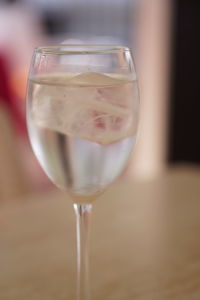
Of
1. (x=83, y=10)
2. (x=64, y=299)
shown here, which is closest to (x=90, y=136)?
(x=64, y=299)

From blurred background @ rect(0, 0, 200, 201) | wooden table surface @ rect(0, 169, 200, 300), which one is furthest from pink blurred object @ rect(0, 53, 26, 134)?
wooden table surface @ rect(0, 169, 200, 300)

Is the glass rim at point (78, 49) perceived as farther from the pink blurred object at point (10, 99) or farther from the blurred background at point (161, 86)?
the pink blurred object at point (10, 99)

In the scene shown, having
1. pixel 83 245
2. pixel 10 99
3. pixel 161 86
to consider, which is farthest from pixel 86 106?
pixel 161 86

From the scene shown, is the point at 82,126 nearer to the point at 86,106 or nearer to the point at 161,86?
the point at 86,106

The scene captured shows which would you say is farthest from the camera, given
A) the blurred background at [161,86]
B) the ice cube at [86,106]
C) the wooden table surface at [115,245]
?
the blurred background at [161,86]

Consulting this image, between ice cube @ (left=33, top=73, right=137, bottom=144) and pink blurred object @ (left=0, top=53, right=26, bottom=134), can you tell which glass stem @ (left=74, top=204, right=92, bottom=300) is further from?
pink blurred object @ (left=0, top=53, right=26, bottom=134)

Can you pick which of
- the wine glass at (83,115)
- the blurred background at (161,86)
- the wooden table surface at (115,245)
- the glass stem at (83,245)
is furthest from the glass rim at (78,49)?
the blurred background at (161,86)
